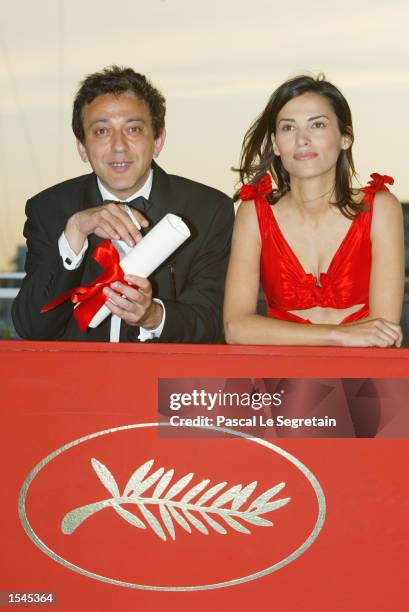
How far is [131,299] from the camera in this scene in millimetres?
1577

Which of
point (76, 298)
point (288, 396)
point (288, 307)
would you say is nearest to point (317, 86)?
point (288, 307)

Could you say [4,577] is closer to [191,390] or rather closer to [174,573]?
[174,573]

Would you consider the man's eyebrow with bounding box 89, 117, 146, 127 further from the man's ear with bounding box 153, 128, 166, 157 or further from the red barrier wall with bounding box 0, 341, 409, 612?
the red barrier wall with bounding box 0, 341, 409, 612

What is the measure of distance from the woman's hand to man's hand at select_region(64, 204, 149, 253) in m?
0.42

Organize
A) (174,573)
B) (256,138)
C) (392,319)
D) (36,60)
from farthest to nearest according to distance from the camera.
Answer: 1. (36,60)
2. (256,138)
3. (392,319)
4. (174,573)

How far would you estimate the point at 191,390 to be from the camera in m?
1.28

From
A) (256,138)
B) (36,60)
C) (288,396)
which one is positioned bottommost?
(288,396)

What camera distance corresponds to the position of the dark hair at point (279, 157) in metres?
1.97

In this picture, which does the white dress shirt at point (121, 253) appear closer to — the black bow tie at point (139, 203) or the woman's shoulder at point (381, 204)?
the black bow tie at point (139, 203)

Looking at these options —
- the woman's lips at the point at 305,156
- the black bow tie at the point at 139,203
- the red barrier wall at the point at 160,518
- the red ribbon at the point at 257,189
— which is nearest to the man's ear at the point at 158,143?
the black bow tie at the point at 139,203

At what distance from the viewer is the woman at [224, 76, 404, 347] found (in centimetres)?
195

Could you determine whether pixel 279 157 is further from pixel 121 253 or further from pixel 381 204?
pixel 121 253

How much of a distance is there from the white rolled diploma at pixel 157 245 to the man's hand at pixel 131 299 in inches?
0.9

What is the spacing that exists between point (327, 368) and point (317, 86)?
88 cm
